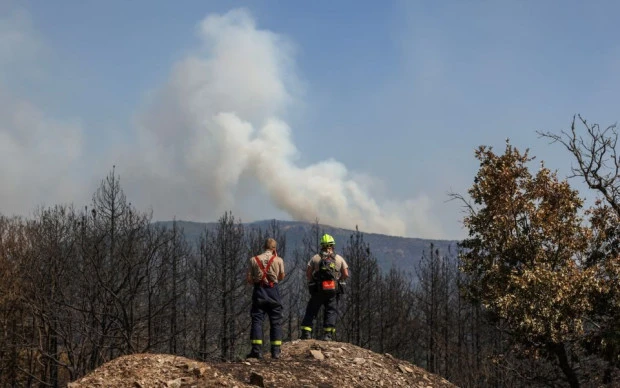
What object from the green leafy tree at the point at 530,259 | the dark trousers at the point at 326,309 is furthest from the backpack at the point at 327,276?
the green leafy tree at the point at 530,259

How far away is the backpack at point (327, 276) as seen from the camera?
1386 cm

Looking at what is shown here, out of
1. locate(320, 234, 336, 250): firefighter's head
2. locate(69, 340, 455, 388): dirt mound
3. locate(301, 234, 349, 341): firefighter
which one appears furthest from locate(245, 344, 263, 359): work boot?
locate(320, 234, 336, 250): firefighter's head

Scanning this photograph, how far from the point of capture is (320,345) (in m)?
13.0

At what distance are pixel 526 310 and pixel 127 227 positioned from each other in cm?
3030

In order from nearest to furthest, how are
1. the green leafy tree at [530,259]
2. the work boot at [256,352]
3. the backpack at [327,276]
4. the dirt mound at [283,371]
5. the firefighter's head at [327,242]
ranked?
the dirt mound at [283,371], the work boot at [256,352], the firefighter's head at [327,242], the backpack at [327,276], the green leafy tree at [530,259]

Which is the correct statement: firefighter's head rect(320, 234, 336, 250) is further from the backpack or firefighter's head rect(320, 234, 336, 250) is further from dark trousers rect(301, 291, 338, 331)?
dark trousers rect(301, 291, 338, 331)

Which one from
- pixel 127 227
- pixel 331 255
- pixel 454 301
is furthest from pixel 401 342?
pixel 331 255

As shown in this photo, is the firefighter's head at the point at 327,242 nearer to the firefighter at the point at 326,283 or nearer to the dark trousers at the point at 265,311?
the firefighter at the point at 326,283

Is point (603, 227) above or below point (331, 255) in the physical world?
above

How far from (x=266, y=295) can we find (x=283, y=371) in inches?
73.1

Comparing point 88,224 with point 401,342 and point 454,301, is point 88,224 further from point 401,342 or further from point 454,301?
point 454,301

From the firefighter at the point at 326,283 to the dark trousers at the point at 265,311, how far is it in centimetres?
167

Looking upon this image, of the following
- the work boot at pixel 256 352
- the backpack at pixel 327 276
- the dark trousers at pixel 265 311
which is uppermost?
the backpack at pixel 327 276

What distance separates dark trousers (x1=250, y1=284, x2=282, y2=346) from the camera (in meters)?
12.1
